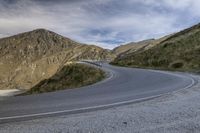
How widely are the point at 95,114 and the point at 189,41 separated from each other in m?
66.3

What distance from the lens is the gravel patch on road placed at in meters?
7.96

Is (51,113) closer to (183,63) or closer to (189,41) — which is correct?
(183,63)

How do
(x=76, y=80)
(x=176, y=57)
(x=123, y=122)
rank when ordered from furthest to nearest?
(x=176, y=57) → (x=76, y=80) → (x=123, y=122)

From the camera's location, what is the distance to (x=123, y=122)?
8727 mm

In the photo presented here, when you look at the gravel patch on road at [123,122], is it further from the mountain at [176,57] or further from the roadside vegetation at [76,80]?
the mountain at [176,57]

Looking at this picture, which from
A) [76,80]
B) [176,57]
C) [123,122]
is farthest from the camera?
[176,57]

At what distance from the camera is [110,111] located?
416 inches

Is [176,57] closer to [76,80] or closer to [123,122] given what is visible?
[76,80]

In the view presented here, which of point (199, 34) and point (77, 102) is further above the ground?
point (199, 34)

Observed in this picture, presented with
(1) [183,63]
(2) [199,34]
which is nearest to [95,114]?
(1) [183,63]

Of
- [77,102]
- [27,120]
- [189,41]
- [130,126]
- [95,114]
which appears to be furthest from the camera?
[189,41]

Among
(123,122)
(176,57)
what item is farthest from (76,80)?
(123,122)

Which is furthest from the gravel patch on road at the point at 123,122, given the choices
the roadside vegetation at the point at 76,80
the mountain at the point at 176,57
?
the mountain at the point at 176,57

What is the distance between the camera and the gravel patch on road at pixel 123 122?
7.96 meters
